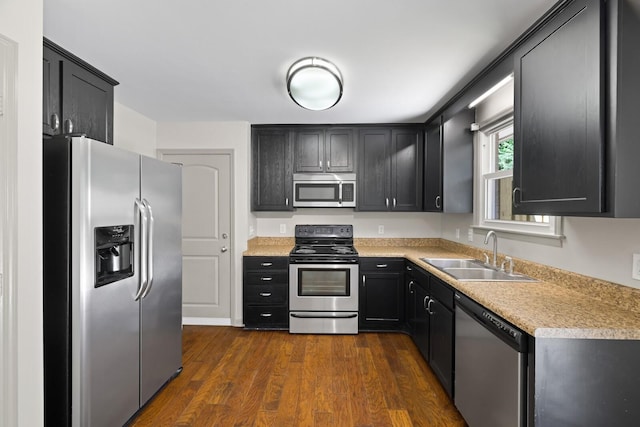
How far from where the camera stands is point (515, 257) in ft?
8.15

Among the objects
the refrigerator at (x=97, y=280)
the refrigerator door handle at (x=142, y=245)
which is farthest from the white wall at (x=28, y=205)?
the refrigerator door handle at (x=142, y=245)

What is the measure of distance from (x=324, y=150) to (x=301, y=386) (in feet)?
8.12

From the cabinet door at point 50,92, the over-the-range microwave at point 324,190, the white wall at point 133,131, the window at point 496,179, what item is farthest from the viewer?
the over-the-range microwave at point 324,190

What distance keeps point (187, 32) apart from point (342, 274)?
2546 millimetres

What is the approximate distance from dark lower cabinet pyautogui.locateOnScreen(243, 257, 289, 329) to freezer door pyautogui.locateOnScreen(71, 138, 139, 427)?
1603mm

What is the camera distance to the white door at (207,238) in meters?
3.81

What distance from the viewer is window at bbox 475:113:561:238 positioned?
2672mm

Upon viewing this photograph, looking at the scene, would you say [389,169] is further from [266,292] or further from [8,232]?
[8,232]

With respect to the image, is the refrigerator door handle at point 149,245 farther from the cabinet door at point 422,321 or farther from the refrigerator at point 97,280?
the cabinet door at point 422,321

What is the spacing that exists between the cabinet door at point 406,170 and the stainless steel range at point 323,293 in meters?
0.92

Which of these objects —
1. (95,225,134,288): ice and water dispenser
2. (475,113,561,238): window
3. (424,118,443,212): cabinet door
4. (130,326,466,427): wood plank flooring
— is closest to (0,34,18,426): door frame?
(95,225,134,288): ice and water dispenser

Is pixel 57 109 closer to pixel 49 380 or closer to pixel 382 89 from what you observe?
pixel 49 380

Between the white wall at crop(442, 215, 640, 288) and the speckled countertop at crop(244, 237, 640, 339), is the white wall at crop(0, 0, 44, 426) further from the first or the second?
the white wall at crop(442, 215, 640, 288)

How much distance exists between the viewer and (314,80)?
2262mm
